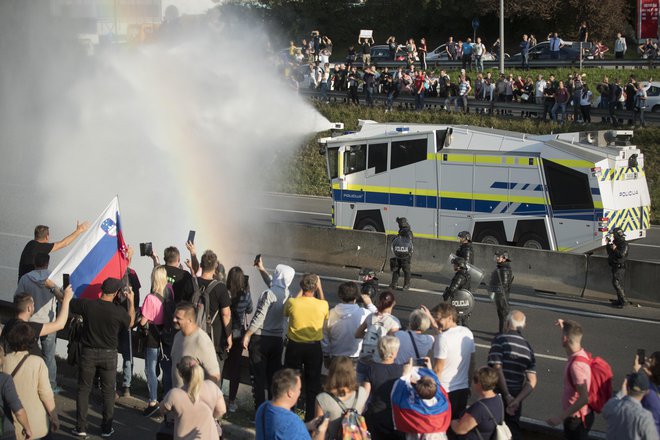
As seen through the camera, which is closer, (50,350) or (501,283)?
(50,350)

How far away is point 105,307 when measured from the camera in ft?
30.0

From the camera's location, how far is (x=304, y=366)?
936 cm

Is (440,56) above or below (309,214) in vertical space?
above

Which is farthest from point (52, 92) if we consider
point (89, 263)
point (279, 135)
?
point (89, 263)

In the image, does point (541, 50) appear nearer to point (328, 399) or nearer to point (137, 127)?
point (137, 127)

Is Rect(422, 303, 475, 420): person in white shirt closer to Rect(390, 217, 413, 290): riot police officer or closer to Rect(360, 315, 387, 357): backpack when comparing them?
Rect(360, 315, 387, 357): backpack

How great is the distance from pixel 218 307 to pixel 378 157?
1312cm

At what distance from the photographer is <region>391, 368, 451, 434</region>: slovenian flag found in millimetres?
6902

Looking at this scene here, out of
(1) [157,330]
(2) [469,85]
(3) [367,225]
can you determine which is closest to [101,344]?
(1) [157,330]

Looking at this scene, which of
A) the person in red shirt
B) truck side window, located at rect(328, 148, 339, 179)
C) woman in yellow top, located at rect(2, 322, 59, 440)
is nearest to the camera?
the person in red shirt

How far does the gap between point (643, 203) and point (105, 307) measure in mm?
14449

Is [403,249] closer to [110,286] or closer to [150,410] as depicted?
[150,410]

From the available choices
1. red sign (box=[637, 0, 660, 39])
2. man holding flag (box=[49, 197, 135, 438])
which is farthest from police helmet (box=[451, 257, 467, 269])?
red sign (box=[637, 0, 660, 39])

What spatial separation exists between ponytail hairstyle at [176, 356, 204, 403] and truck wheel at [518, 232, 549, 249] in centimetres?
1407
